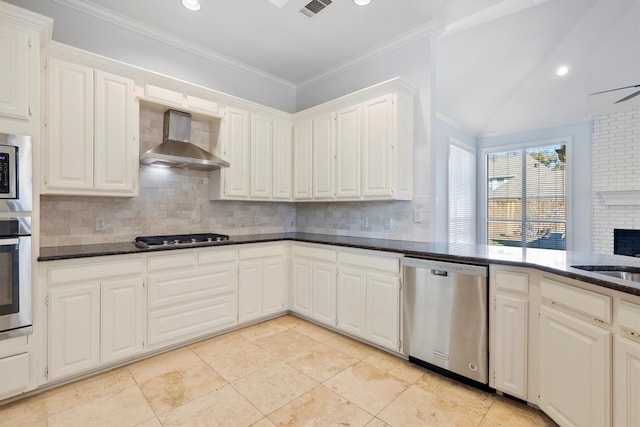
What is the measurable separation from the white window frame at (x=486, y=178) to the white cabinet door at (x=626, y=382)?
16.4 ft

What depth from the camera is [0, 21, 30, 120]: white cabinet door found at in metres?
1.99

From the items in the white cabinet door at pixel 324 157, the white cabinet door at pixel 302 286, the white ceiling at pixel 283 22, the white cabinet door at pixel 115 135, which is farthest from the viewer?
the white cabinet door at pixel 324 157

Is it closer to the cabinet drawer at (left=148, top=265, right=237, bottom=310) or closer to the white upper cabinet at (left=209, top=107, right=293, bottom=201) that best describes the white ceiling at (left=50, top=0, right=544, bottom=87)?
the white upper cabinet at (left=209, top=107, right=293, bottom=201)

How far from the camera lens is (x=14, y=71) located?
2025 mm

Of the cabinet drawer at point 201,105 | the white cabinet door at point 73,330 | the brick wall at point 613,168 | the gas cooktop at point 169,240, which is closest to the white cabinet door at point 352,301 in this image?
the gas cooktop at point 169,240

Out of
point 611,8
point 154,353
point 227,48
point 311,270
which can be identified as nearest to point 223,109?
point 227,48

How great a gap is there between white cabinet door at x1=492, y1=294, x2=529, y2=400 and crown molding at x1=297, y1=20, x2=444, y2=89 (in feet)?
8.86

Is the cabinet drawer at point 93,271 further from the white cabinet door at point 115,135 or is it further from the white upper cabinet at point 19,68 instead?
the white upper cabinet at point 19,68

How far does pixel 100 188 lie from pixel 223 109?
4.97 feet

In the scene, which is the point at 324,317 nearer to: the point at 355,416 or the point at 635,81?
the point at 355,416

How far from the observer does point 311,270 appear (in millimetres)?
3492

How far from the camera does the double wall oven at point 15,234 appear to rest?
195 centimetres

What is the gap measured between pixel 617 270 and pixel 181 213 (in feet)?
12.5

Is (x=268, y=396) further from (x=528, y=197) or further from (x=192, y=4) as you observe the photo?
(x=528, y=197)
